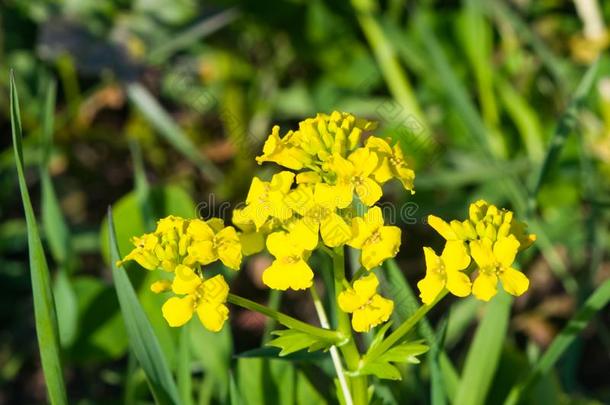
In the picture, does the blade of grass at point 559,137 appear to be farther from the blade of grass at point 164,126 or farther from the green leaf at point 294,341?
the blade of grass at point 164,126

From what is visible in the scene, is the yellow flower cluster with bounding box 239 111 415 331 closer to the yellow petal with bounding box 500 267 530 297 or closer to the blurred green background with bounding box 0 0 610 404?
the yellow petal with bounding box 500 267 530 297

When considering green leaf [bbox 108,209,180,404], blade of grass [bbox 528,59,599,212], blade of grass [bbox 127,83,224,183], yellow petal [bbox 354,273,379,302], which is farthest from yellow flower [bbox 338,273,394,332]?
blade of grass [bbox 127,83,224,183]

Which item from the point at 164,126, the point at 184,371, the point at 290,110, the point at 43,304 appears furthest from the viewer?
the point at 290,110

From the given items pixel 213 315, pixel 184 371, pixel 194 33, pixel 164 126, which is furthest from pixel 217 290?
pixel 194 33

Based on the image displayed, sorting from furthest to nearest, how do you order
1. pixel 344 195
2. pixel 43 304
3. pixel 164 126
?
pixel 164 126 < pixel 43 304 < pixel 344 195

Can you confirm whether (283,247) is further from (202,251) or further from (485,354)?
(485,354)

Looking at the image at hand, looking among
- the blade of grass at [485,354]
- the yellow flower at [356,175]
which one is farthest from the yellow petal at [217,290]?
the blade of grass at [485,354]
